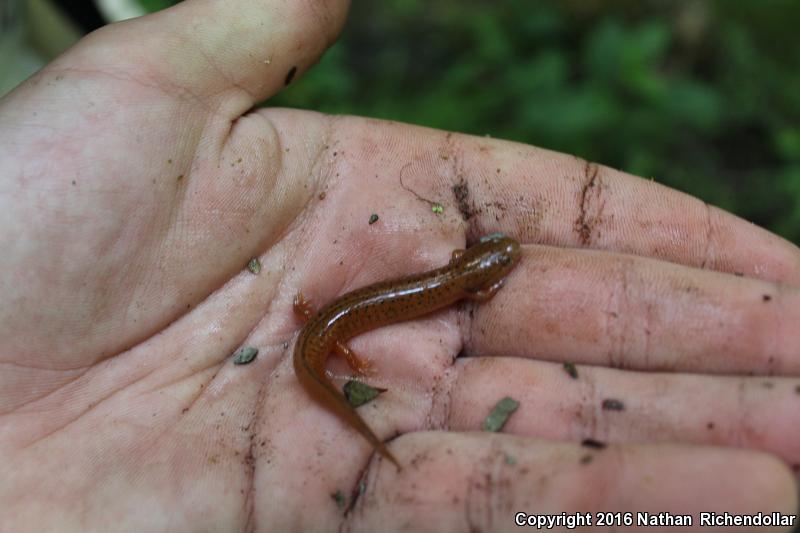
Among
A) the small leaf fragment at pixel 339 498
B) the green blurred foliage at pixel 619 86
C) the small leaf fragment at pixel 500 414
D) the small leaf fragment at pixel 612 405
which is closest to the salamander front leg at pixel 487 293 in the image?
the small leaf fragment at pixel 500 414

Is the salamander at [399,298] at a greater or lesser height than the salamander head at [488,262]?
lesser

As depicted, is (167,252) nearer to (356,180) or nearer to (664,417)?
(356,180)

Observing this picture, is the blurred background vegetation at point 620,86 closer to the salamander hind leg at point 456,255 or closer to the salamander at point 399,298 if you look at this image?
the salamander hind leg at point 456,255

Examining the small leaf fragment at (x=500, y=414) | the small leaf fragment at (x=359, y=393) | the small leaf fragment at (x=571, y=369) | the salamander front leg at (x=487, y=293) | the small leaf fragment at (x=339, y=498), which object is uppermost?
the salamander front leg at (x=487, y=293)

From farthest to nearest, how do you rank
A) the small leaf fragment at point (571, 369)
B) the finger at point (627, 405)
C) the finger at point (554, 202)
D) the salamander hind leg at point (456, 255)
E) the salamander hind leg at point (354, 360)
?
1. the salamander hind leg at point (456, 255)
2. the salamander hind leg at point (354, 360)
3. the finger at point (554, 202)
4. the small leaf fragment at point (571, 369)
5. the finger at point (627, 405)

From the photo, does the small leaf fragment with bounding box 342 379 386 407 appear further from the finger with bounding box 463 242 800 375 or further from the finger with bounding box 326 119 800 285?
the finger with bounding box 326 119 800 285

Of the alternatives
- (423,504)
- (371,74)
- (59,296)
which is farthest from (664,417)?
(371,74)
